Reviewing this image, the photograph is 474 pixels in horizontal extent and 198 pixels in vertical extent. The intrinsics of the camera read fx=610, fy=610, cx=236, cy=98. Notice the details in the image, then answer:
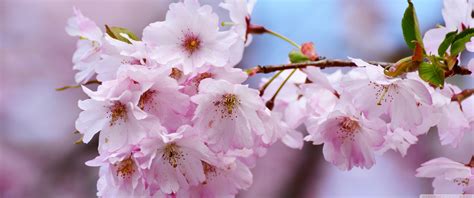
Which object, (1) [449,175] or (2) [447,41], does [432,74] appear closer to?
(2) [447,41]

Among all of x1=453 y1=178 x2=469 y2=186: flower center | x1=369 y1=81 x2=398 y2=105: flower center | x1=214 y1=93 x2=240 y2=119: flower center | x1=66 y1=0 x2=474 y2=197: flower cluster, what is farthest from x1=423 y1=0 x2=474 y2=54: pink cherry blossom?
x1=214 y1=93 x2=240 y2=119: flower center

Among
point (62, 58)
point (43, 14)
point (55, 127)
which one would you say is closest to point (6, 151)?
point (55, 127)

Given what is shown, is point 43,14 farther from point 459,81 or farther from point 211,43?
point 211,43

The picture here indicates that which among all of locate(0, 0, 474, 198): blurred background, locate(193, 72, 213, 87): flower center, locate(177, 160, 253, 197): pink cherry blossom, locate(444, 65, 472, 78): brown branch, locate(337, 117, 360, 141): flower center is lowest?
locate(0, 0, 474, 198): blurred background

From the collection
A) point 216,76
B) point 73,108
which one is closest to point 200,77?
point 216,76

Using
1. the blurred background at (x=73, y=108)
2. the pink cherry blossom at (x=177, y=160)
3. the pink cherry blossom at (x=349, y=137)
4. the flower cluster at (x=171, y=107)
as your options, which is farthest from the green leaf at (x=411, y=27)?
the blurred background at (x=73, y=108)

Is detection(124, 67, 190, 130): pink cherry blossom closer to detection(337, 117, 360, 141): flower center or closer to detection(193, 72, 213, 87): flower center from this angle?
detection(193, 72, 213, 87): flower center
